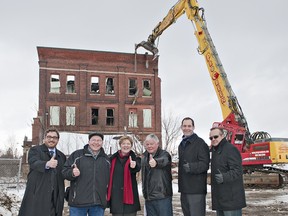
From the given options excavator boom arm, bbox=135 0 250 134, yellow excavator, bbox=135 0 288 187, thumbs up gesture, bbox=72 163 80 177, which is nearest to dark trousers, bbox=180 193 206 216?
thumbs up gesture, bbox=72 163 80 177

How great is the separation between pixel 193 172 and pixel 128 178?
1014 millimetres

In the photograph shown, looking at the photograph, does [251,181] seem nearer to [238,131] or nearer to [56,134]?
[238,131]

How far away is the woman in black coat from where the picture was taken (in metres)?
5.45

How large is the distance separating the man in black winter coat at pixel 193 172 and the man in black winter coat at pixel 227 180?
6.8 inches

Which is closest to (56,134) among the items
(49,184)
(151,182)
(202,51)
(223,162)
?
(49,184)

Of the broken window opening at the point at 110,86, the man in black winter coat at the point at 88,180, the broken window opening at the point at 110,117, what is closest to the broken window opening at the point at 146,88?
the broken window opening at the point at 110,86

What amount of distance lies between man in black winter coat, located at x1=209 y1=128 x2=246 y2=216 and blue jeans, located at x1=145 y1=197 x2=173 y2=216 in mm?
719

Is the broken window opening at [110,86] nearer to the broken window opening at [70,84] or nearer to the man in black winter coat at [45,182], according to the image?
the broken window opening at [70,84]

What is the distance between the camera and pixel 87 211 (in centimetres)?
539

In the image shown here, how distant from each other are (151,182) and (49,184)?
5.12ft

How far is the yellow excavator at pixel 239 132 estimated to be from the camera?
15131mm

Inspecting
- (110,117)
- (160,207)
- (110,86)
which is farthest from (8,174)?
(110,86)

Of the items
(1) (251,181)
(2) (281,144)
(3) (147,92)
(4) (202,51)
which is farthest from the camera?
(3) (147,92)

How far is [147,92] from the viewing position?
34.5 metres
